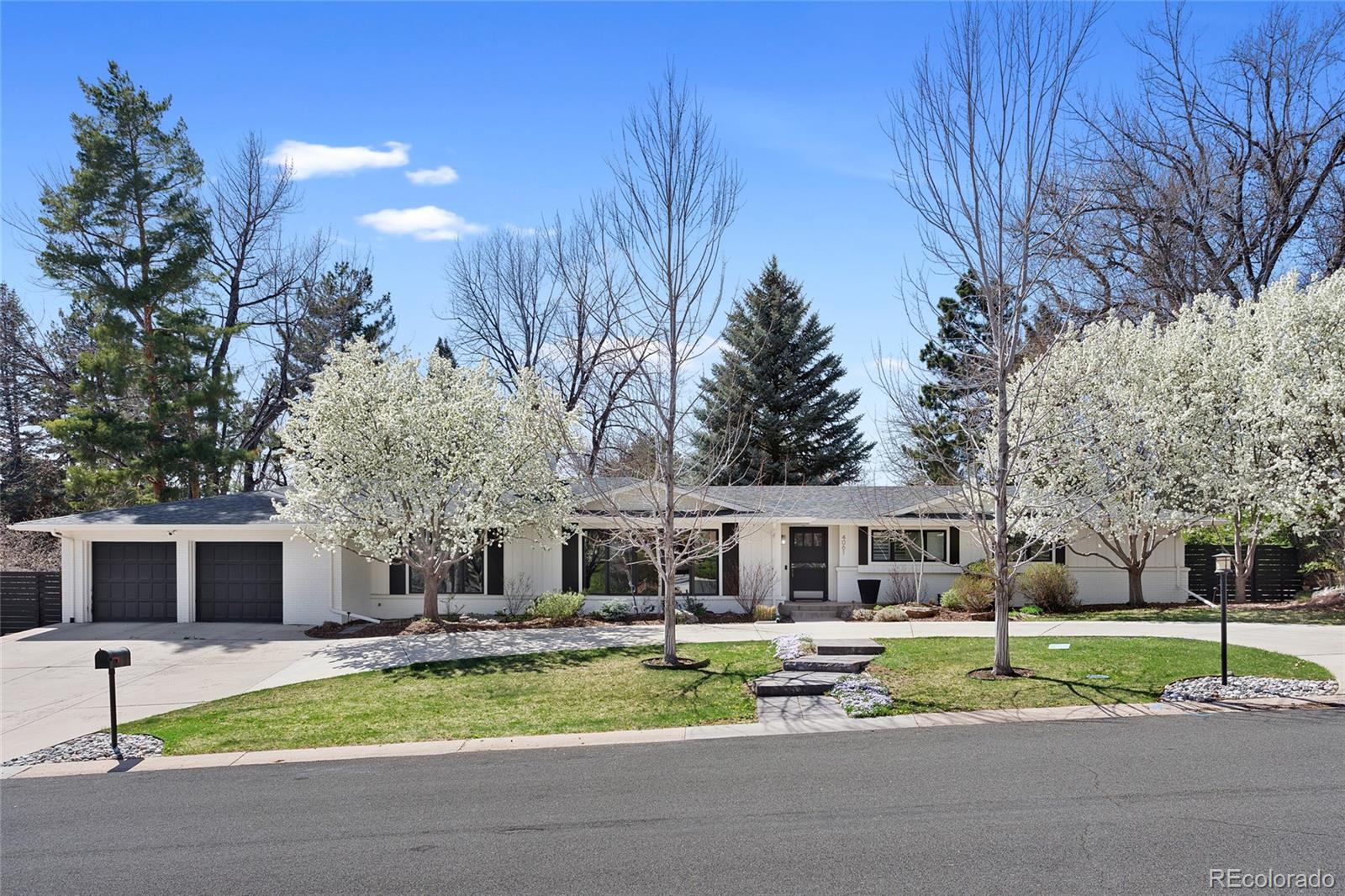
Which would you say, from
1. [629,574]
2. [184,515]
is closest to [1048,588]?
[629,574]

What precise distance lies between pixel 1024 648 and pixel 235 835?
438 inches

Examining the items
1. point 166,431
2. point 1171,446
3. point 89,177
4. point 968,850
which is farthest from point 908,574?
point 89,177

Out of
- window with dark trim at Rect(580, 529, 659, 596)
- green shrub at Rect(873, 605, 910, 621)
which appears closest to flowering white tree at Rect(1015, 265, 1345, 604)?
green shrub at Rect(873, 605, 910, 621)

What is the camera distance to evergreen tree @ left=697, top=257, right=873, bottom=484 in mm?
33344

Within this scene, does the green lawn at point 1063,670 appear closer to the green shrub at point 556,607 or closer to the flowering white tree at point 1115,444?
the flowering white tree at point 1115,444

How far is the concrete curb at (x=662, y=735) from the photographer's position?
8.91 metres

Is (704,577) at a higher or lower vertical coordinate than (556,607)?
higher

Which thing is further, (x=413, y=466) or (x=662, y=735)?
(x=413, y=466)

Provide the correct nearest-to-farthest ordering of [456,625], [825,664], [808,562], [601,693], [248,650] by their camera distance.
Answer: [601,693]
[825,664]
[248,650]
[456,625]
[808,562]

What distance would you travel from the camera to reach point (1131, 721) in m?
9.21

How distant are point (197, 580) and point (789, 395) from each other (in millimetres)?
21158

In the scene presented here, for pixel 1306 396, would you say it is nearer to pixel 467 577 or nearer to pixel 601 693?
pixel 601 693

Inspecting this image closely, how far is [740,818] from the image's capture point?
6.69 metres

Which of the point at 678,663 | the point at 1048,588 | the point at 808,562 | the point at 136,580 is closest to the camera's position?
the point at 678,663
